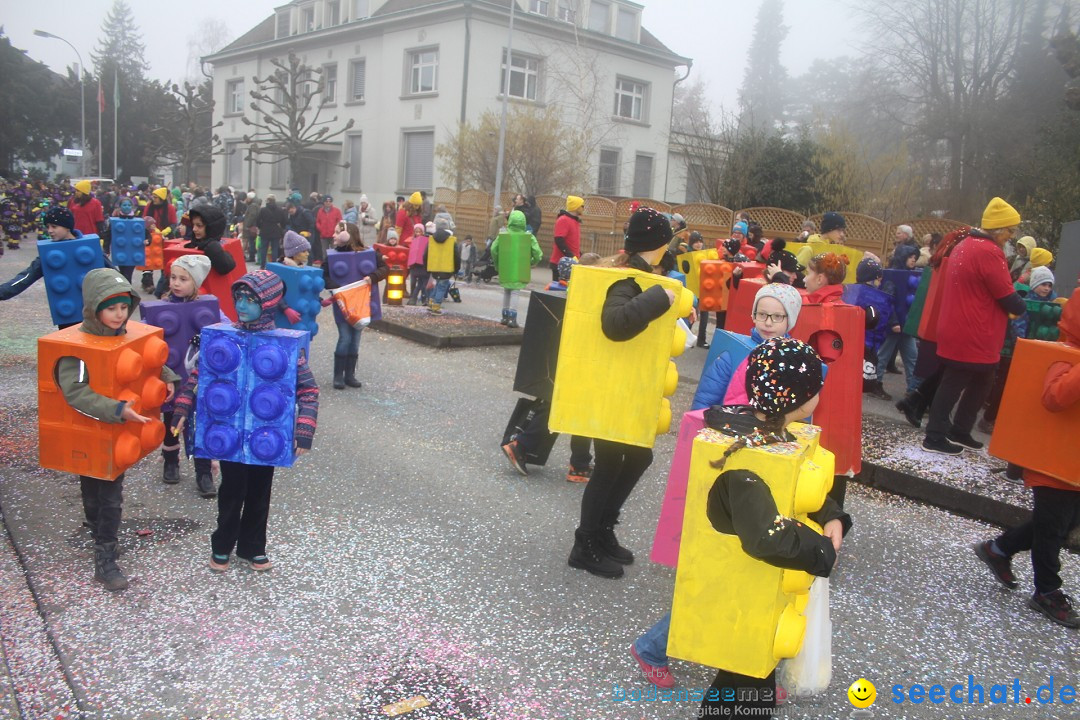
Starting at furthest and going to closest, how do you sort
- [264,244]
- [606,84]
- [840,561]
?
[606,84]
[264,244]
[840,561]

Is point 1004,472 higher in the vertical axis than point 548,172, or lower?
lower

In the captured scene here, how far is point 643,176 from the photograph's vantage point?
37.3 meters

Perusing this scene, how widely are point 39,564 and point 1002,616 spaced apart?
15.8 ft

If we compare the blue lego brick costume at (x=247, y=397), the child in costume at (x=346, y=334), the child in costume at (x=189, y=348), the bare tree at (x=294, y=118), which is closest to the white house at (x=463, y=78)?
the bare tree at (x=294, y=118)

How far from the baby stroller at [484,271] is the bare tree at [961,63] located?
54.3 ft

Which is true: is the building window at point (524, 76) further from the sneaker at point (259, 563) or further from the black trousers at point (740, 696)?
the black trousers at point (740, 696)

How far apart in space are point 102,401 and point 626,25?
3737cm

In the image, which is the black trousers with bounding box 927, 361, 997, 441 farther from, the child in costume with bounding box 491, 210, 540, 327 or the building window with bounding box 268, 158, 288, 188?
the building window with bounding box 268, 158, 288, 188

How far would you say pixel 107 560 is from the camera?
12.8ft

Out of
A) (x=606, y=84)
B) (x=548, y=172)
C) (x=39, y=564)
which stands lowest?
(x=39, y=564)

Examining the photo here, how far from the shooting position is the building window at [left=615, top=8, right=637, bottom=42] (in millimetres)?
37000

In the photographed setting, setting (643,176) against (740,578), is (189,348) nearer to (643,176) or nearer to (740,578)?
(740,578)

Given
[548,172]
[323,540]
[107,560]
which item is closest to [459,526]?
[323,540]

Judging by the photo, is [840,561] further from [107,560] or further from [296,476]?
[107,560]
